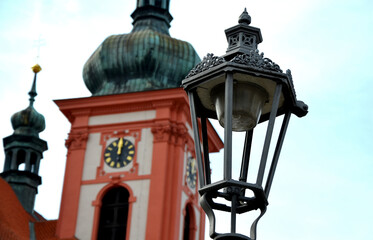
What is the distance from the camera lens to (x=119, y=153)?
26562mm

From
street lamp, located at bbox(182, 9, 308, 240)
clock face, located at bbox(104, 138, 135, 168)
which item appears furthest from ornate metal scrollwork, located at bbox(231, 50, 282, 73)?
clock face, located at bbox(104, 138, 135, 168)

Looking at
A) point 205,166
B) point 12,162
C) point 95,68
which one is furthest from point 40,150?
point 205,166

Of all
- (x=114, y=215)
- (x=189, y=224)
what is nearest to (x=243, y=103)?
(x=114, y=215)

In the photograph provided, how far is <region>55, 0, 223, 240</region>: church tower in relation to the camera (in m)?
25.3

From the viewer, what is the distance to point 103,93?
1110 inches

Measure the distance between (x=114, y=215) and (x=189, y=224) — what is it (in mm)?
2475

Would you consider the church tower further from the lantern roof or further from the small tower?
the lantern roof

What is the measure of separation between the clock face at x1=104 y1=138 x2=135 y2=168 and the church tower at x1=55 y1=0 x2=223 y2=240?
0.03 meters

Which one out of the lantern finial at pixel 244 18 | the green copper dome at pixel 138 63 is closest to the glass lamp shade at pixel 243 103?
the lantern finial at pixel 244 18

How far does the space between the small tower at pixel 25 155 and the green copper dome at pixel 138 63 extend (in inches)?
217

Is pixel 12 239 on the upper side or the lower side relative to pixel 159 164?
lower

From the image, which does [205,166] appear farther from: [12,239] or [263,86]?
[12,239]

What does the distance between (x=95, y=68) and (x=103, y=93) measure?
125cm

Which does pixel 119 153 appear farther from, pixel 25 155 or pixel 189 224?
pixel 25 155
